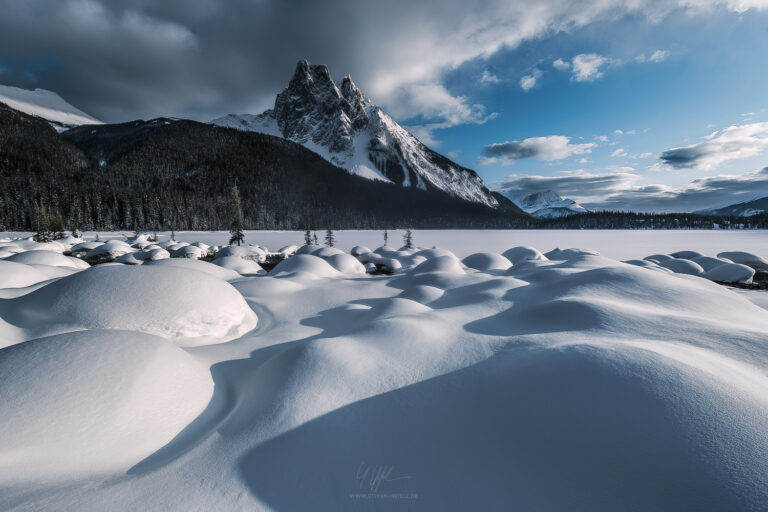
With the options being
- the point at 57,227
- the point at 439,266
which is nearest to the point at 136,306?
the point at 439,266

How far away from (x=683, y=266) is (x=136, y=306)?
910 inches

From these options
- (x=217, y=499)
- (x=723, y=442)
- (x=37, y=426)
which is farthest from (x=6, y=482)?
(x=723, y=442)

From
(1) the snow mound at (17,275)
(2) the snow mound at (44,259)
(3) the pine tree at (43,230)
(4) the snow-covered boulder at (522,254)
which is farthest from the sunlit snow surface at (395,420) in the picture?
(3) the pine tree at (43,230)

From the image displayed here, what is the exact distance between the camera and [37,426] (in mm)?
→ 2611

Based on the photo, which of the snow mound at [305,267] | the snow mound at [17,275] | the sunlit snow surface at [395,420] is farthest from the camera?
the snow mound at [305,267]

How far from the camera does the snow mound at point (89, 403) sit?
98.1 inches

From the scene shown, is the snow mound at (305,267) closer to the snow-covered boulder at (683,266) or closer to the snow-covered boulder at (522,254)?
the snow-covered boulder at (522,254)

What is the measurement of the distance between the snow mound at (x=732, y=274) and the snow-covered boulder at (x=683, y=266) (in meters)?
0.35

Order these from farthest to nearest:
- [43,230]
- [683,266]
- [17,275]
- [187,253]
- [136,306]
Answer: [43,230]
[187,253]
[683,266]
[17,275]
[136,306]

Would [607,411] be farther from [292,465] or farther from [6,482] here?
[6,482]

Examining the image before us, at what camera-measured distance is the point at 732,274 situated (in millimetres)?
14281

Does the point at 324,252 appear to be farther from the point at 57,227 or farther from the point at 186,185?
the point at 186,185

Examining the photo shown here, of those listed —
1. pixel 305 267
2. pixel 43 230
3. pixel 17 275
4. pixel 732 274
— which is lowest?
pixel 732 274

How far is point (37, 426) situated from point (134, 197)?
363 feet
